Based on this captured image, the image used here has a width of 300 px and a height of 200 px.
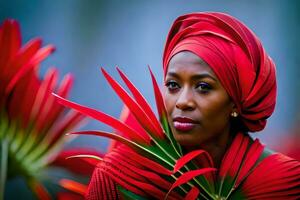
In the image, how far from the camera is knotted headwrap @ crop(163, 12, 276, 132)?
118 cm

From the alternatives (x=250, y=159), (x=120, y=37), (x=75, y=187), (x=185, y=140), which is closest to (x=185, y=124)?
(x=185, y=140)

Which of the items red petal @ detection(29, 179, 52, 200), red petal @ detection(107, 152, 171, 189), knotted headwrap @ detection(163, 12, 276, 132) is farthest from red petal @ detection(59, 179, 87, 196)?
knotted headwrap @ detection(163, 12, 276, 132)

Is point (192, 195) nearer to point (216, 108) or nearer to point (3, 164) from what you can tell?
point (216, 108)

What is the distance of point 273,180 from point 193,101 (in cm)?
18

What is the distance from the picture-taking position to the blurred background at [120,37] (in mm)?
1957

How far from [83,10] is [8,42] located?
0.71 m

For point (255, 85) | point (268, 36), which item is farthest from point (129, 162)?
point (268, 36)

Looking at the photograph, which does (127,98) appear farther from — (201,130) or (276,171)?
(276,171)

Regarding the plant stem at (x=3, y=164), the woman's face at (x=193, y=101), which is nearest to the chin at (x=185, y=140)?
the woman's face at (x=193, y=101)

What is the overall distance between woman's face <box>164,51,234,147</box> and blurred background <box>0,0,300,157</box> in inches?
28.3

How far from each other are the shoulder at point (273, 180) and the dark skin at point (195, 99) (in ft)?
0.30

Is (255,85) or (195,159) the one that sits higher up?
(255,85)

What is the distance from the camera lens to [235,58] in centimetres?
119

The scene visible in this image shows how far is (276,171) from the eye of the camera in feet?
3.95
